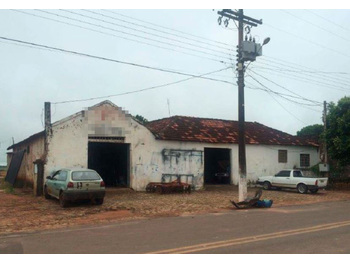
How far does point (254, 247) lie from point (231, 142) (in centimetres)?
1888

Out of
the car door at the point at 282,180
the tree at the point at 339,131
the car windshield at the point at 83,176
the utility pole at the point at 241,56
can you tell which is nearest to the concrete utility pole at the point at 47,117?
the car windshield at the point at 83,176

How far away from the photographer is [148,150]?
2231 centimetres

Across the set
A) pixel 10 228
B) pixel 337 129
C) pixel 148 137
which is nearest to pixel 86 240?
pixel 10 228

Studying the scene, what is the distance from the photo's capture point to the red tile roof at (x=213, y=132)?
79.4ft

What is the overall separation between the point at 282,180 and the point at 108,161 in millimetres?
12263

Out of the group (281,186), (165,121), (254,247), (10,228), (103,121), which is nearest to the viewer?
(254,247)

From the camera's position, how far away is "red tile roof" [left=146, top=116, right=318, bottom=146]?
24197mm

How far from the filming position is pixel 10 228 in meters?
10.7

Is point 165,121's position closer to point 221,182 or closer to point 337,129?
point 221,182

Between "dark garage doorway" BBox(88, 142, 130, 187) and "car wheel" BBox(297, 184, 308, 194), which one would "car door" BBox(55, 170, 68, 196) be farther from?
"car wheel" BBox(297, 184, 308, 194)

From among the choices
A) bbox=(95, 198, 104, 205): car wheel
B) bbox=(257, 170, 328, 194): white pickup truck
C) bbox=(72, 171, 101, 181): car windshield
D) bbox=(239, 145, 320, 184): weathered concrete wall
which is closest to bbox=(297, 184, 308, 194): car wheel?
bbox=(257, 170, 328, 194): white pickup truck

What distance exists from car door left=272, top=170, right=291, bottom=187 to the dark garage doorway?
403 inches

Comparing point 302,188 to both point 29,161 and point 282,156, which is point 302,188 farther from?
point 29,161

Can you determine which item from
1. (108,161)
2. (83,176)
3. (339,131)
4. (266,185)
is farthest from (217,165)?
(83,176)
